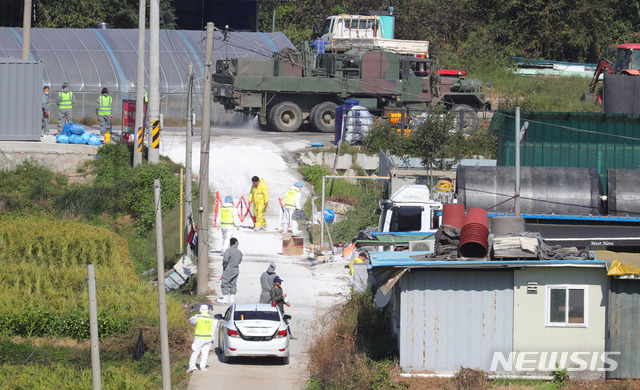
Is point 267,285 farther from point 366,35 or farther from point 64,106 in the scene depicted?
point 366,35

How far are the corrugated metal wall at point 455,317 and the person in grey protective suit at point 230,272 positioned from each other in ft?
17.9

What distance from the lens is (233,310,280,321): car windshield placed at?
15617 mm

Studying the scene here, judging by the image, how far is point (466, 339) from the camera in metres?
14.3

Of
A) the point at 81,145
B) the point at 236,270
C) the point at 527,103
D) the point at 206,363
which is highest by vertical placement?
the point at 527,103

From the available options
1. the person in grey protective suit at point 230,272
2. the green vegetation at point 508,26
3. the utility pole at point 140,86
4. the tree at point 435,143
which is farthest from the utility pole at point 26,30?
the green vegetation at point 508,26

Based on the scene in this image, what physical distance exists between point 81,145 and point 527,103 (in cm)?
1683

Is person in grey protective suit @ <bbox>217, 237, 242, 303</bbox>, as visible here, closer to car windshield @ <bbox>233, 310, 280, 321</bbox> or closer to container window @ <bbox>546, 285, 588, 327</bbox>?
car windshield @ <bbox>233, 310, 280, 321</bbox>

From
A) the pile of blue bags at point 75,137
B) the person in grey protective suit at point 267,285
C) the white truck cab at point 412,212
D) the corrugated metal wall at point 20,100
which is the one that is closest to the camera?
the person in grey protective suit at point 267,285

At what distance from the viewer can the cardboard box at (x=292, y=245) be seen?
918 inches

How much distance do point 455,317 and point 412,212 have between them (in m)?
6.73

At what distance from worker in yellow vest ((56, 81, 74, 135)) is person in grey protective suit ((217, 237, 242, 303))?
1420cm

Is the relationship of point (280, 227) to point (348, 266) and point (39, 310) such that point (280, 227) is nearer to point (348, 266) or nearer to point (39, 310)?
point (348, 266)

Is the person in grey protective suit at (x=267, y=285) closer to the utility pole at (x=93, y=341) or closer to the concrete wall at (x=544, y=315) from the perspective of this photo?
the concrete wall at (x=544, y=315)

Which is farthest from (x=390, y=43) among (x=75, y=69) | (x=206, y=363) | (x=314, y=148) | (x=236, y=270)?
(x=206, y=363)
